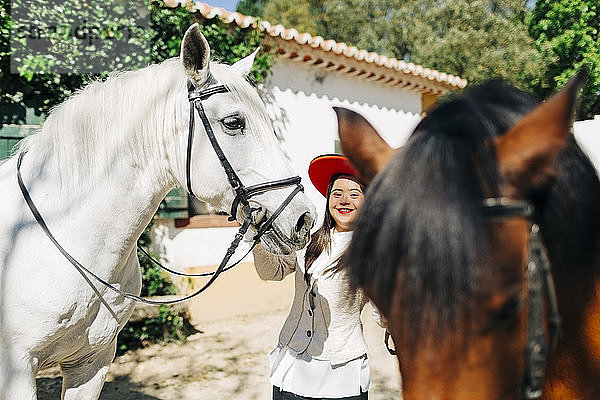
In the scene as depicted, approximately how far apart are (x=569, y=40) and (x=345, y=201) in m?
11.0

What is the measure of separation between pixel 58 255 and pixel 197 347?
12.3 feet

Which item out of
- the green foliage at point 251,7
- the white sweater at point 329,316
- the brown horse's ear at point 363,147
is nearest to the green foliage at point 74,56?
the white sweater at point 329,316

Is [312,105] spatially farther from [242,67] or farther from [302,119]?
[242,67]

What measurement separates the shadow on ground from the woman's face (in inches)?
119

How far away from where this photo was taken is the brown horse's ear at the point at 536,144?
80 cm

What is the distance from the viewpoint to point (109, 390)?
14.3 ft

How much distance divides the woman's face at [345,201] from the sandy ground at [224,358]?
2778 millimetres

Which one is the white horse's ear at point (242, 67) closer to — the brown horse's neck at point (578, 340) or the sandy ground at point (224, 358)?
the brown horse's neck at point (578, 340)

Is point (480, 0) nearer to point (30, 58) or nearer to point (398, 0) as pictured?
point (398, 0)

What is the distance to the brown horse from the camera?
32.7 inches

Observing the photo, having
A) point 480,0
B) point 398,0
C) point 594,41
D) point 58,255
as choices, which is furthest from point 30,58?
point 398,0

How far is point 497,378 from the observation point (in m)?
0.88

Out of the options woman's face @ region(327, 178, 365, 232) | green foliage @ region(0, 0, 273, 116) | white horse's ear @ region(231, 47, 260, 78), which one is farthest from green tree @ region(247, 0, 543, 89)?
woman's face @ region(327, 178, 365, 232)

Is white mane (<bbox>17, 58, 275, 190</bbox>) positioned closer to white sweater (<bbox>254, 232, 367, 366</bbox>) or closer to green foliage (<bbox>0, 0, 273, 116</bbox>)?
white sweater (<bbox>254, 232, 367, 366</bbox>)
